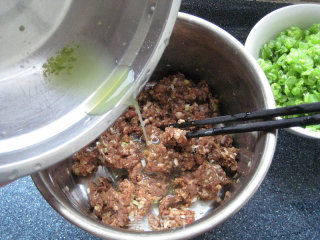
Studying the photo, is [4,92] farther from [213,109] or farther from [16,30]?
[213,109]

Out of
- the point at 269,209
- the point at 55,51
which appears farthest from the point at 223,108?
the point at 55,51

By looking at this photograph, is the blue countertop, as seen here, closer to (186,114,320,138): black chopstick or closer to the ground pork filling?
the ground pork filling

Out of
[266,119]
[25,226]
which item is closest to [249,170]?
[266,119]

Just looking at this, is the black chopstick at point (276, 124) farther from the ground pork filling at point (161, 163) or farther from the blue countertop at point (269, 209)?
the blue countertop at point (269, 209)

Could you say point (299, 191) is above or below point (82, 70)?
below

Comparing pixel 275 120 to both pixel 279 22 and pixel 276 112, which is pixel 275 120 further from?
pixel 279 22

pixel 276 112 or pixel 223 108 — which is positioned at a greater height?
pixel 276 112

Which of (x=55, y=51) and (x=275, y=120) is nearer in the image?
(x=55, y=51)
